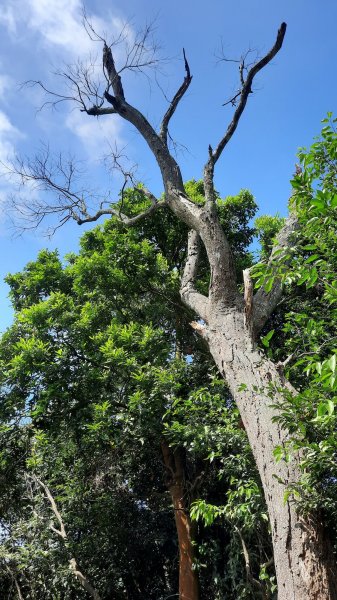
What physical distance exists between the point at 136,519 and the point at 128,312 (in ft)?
10.3

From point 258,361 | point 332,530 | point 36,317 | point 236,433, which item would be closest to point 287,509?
point 332,530

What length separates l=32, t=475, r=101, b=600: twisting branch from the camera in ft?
20.1

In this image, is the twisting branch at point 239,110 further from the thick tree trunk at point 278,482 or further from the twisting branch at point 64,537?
the twisting branch at point 64,537

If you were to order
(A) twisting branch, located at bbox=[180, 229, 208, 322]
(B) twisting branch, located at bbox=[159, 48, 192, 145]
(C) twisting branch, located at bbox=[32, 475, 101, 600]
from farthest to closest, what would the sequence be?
(B) twisting branch, located at bbox=[159, 48, 192, 145] → (C) twisting branch, located at bbox=[32, 475, 101, 600] → (A) twisting branch, located at bbox=[180, 229, 208, 322]

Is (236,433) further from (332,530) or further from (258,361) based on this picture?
(332,530)

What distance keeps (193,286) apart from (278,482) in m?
3.02

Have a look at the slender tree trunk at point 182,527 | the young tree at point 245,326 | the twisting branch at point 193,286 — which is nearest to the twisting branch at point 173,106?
the young tree at point 245,326

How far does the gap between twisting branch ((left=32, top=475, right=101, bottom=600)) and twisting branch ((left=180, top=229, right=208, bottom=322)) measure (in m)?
3.76

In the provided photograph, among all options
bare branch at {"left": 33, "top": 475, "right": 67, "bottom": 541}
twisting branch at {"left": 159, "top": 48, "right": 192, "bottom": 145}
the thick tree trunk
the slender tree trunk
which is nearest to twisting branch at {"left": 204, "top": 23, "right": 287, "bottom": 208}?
twisting branch at {"left": 159, "top": 48, "right": 192, "bottom": 145}

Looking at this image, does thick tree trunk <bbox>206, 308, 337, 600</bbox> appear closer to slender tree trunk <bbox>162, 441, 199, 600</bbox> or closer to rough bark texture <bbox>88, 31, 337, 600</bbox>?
rough bark texture <bbox>88, 31, 337, 600</bbox>

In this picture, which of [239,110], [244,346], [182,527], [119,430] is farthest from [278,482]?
[239,110]

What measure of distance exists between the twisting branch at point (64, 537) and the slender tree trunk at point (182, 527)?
1.15 m

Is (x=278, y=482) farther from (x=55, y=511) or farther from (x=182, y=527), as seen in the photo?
(x=55, y=511)

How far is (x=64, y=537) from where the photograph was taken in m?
6.68
